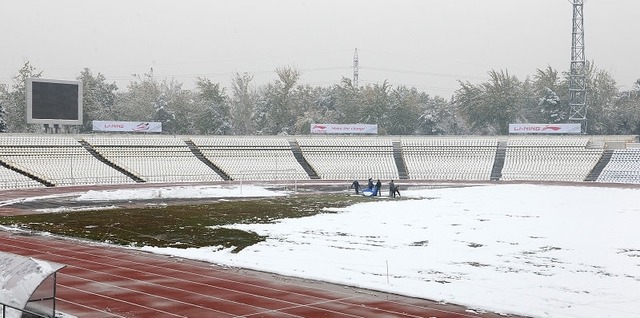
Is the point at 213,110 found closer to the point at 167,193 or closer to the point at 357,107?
the point at 357,107

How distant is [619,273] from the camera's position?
56.5 feet

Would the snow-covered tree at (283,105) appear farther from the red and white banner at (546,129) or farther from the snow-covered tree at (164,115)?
the red and white banner at (546,129)

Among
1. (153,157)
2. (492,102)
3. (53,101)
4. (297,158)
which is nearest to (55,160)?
(53,101)

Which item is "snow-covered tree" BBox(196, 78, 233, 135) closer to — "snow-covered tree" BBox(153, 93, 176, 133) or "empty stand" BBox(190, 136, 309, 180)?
"snow-covered tree" BBox(153, 93, 176, 133)

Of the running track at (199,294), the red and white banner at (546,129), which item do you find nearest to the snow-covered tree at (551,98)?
the red and white banner at (546,129)

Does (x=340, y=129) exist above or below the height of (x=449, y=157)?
above

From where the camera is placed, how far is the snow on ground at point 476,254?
15.0 m

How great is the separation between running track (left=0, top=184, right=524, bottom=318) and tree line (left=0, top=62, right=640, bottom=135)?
6843 centimetres

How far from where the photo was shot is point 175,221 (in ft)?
92.6

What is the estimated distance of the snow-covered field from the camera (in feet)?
49.2

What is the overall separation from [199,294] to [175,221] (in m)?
13.5

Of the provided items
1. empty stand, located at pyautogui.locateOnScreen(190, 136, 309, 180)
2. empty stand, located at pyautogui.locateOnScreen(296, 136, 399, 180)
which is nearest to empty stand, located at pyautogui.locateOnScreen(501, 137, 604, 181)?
empty stand, located at pyautogui.locateOnScreen(296, 136, 399, 180)

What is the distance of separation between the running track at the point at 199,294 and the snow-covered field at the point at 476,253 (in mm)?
870

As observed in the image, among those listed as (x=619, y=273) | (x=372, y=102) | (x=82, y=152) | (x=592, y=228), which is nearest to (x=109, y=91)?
(x=372, y=102)
